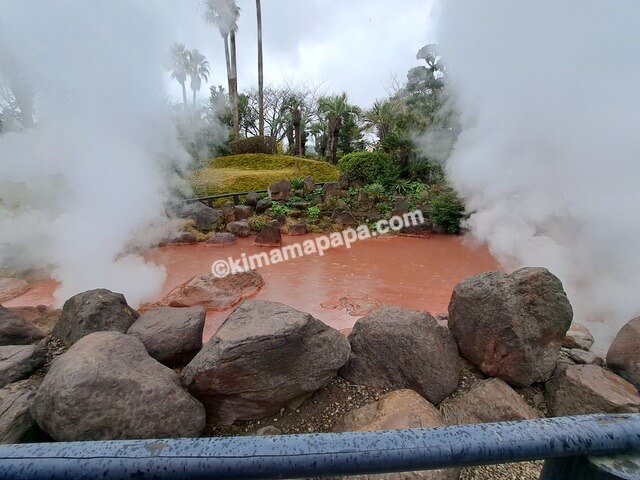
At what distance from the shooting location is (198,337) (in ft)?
8.07

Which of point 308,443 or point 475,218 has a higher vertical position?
point 475,218

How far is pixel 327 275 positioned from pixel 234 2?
19.6 m

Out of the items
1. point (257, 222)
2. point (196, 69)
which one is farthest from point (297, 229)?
point (196, 69)

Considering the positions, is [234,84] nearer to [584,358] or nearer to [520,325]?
[520,325]

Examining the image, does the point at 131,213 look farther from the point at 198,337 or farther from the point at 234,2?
the point at 234,2

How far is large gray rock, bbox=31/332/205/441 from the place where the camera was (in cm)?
154

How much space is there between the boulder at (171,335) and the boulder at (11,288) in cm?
350

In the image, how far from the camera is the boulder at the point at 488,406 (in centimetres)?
197

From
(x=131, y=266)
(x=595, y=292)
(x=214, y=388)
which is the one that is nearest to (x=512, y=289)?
(x=214, y=388)

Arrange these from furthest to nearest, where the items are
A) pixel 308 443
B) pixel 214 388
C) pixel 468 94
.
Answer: pixel 468 94 → pixel 214 388 → pixel 308 443

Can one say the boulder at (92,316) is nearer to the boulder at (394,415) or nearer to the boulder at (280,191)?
the boulder at (394,415)

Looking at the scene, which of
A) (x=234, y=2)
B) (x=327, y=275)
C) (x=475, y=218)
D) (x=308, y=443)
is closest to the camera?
(x=308, y=443)

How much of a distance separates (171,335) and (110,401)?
0.79m

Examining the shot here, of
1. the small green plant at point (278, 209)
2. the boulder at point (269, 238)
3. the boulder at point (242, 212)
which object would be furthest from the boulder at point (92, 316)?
the small green plant at point (278, 209)
